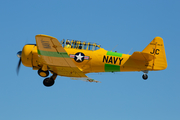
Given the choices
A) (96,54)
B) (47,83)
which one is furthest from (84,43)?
(47,83)

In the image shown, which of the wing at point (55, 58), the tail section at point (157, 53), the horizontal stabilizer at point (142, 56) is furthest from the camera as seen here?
the tail section at point (157, 53)

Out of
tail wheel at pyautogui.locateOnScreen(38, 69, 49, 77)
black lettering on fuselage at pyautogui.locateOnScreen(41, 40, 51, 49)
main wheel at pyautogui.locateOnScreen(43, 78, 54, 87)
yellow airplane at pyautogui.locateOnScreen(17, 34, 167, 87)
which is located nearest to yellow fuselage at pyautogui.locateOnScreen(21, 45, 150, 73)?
yellow airplane at pyautogui.locateOnScreen(17, 34, 167, 87)

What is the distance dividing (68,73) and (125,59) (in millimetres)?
3392

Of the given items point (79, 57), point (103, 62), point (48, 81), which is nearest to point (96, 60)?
point (103, 62)

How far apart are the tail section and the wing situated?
395 centimetres

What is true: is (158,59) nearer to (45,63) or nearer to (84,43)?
(84,43)

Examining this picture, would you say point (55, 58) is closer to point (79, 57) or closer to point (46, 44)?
point (46, 44)

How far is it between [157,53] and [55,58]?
5833mm

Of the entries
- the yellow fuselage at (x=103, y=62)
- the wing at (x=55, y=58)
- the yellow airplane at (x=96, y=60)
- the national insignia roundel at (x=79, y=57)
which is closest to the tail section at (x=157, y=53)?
the yellow airplane at (x=96, y=60)

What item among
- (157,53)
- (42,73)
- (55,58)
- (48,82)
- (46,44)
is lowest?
(48,82)

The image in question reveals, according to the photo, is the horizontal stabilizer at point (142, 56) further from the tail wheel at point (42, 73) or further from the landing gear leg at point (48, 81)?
the tail wheel at point (42, 73)

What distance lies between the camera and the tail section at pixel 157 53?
55.0 feet

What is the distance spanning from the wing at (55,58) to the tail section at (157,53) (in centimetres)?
395

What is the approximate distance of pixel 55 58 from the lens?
15.7 meters
